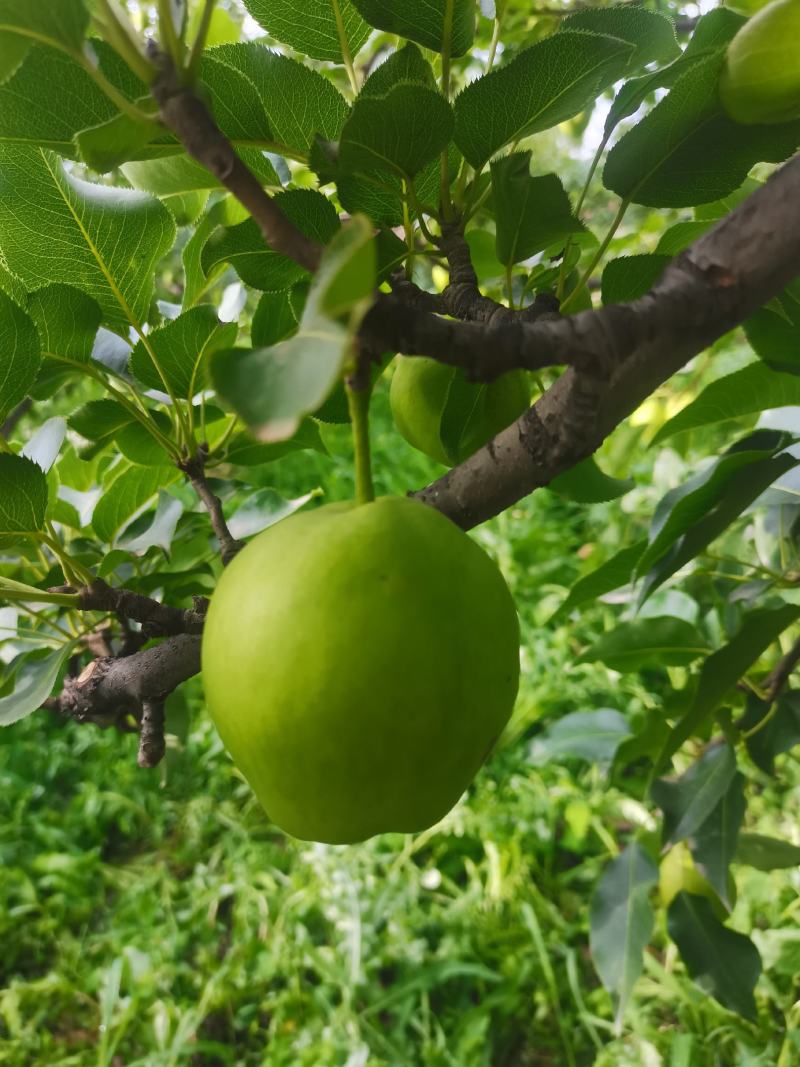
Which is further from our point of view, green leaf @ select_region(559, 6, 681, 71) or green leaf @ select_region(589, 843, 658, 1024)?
green leaf @ select_region(589, 843, 658, 1024)

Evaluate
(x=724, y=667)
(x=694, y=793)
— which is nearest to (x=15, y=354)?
(x=724, y=667)

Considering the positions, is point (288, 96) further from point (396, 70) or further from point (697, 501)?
point (697, 501)

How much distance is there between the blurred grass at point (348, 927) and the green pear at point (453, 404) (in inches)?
33.2

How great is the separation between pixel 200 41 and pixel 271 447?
41 centimetres

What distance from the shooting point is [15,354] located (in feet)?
1.86

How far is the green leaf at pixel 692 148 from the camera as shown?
1.64 feet

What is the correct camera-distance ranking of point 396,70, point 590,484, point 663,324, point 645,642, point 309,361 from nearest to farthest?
point 309,361 → point 663,324 → point 396,70 → point 590,484 → point 645,642

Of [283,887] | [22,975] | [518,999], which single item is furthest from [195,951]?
[518,999]

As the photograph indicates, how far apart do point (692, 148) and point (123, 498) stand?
0.56 metres

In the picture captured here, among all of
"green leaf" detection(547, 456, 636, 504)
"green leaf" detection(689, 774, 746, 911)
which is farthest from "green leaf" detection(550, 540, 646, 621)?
"green leaf" detection(689, 774, 746, 911)

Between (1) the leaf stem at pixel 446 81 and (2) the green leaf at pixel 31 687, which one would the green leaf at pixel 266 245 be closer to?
(1) the leaf stem at pixel 446 81

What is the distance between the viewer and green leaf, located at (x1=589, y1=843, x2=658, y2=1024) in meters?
0.97

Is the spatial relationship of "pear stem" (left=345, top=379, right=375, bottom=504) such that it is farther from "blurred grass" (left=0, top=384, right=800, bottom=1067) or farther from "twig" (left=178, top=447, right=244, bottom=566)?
"blurred grass" (left=0, top=384, right=800, bottom=1067)

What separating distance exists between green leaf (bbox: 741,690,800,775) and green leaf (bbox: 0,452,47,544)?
0.71 metres
